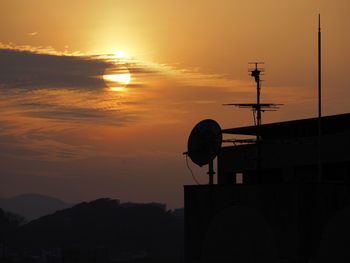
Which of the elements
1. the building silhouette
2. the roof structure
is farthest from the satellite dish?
the roof structure

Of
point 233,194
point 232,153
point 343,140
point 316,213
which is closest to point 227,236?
point 233,194

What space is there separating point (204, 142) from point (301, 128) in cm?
2306

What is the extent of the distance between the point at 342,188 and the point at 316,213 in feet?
10.00

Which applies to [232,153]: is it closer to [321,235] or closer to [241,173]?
[241,173]

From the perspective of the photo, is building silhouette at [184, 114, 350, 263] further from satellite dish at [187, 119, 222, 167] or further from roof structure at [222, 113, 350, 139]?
roof structure at [222, 113, 350, 139]

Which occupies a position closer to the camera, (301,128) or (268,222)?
(268,222)

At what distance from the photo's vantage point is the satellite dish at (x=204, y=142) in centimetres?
6469

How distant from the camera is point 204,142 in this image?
215ft

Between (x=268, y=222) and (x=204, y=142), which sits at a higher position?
(x=204, y=142)

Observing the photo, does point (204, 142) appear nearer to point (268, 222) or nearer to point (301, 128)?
point (268, 222)

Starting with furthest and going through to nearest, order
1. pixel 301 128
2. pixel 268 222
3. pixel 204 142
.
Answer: pixel 301 128 < pixel 204 142 < pixel 268 222

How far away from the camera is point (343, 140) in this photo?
73.8m

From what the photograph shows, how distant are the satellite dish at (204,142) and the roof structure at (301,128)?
20.0 metres

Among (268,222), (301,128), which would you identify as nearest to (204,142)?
(268,222)
